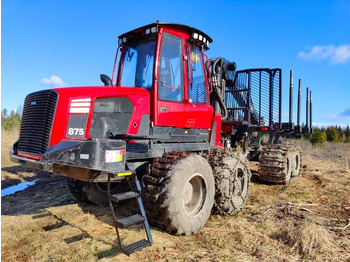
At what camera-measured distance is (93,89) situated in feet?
14.7

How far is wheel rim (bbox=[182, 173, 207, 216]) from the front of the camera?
4.83 meters

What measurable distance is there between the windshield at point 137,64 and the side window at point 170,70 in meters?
0.21

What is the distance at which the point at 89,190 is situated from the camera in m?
5.93

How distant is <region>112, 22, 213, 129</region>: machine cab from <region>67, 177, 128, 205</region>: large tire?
2.02 m

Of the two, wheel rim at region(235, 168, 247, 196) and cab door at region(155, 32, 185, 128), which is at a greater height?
cab door at region(155, 32, 185, 128)

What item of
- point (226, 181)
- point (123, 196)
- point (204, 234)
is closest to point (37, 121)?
point (123, 196)

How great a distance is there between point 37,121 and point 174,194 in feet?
7.82

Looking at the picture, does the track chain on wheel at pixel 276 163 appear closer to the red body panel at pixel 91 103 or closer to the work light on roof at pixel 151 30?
the red body panel at pixel 91 103

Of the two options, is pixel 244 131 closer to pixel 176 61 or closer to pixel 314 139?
pixel 176 61

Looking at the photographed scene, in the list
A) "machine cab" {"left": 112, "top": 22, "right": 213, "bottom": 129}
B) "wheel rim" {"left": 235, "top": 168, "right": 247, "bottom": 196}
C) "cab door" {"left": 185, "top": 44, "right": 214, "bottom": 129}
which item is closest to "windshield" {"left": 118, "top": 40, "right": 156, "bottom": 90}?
"machine cab" {"left": 112, "top": 22, "right": 213, "bottom": 129}

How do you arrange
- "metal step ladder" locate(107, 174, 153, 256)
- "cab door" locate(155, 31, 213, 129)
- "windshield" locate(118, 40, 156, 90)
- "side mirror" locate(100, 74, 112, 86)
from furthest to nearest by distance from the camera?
"side mirror" locate(100, 74, 112, 86), "windshield" locate(118, 40, 156, 90), "cab door" locate(155, 31, 213, 129), "metal step ladder" locate(107, 174, 153, 256)

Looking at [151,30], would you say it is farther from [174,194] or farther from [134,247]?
[134,247]

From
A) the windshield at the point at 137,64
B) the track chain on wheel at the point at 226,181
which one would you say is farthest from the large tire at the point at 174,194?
the windshield at the point at 137,64

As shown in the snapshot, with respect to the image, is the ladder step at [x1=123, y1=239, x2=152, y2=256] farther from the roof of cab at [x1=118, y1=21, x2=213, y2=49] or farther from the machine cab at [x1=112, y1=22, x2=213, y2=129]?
the roof of cab at [x1=118, y1=21, x2=213, y2=49]
